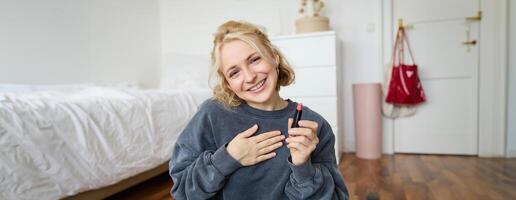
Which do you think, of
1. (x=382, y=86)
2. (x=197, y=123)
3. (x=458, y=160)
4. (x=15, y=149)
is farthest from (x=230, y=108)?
(x=458, y=160)

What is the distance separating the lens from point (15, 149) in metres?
0.96

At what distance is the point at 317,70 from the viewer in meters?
2.13

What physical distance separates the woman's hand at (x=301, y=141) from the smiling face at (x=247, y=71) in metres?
0.12

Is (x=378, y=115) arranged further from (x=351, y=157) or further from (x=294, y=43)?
(x=294, y=43)

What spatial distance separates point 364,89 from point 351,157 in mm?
558

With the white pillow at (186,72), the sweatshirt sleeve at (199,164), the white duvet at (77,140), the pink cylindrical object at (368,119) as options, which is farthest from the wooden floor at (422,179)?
the sweatshirt sleeve at (199,164)

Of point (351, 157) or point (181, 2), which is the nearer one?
point (351, 157)

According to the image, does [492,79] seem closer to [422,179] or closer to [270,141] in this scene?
[422,179]

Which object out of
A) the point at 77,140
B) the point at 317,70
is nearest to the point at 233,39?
the point at 77,140

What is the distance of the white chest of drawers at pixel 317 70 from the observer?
2100mm

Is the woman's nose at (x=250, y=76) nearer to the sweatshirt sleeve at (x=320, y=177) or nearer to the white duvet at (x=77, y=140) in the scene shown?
the sweatshirt sleeve at (x=320, y=177)

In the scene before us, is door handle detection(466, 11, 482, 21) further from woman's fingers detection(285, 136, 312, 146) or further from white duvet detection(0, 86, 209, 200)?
woman's fingers detection(285, 136, 312, 146)

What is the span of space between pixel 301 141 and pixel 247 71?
0.63 feet

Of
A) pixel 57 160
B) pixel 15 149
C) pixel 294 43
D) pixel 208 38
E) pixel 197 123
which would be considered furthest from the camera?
pixel 208 38
